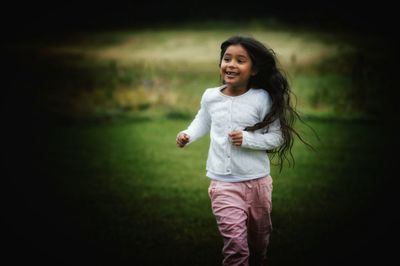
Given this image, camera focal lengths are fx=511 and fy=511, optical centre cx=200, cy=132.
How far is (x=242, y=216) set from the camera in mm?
3000

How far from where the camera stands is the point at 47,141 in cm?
787

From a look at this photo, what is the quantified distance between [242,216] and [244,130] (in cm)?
51

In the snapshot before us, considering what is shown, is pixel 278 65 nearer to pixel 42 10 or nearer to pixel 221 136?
pixel 221 136

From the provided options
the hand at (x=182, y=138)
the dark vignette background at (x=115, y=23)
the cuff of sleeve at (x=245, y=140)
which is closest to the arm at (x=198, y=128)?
the hand at (x=182, y=138)

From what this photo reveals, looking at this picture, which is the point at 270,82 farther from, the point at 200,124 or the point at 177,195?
the point at 177,195

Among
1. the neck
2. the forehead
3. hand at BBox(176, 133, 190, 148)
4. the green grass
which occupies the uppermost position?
the forehead

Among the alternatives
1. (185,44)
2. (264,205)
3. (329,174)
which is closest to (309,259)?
(264,205)

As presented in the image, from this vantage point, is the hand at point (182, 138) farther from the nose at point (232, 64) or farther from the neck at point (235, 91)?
the nose at point (232, 64)

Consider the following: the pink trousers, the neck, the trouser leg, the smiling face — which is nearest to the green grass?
the pink trousers

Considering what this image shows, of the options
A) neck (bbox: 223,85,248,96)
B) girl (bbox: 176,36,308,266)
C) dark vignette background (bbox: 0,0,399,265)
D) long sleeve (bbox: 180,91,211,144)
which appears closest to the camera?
girl (bbox: 176,36,308,266)

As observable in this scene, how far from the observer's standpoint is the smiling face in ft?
9.87

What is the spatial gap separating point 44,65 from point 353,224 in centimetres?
851

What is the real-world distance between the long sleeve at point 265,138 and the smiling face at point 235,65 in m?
0.32

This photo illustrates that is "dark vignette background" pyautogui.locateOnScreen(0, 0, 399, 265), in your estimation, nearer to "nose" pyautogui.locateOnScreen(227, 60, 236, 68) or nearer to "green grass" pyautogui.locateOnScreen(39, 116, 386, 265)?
"green grass" pyautogui.locateOnScreen(39, 116, 386, 265)
